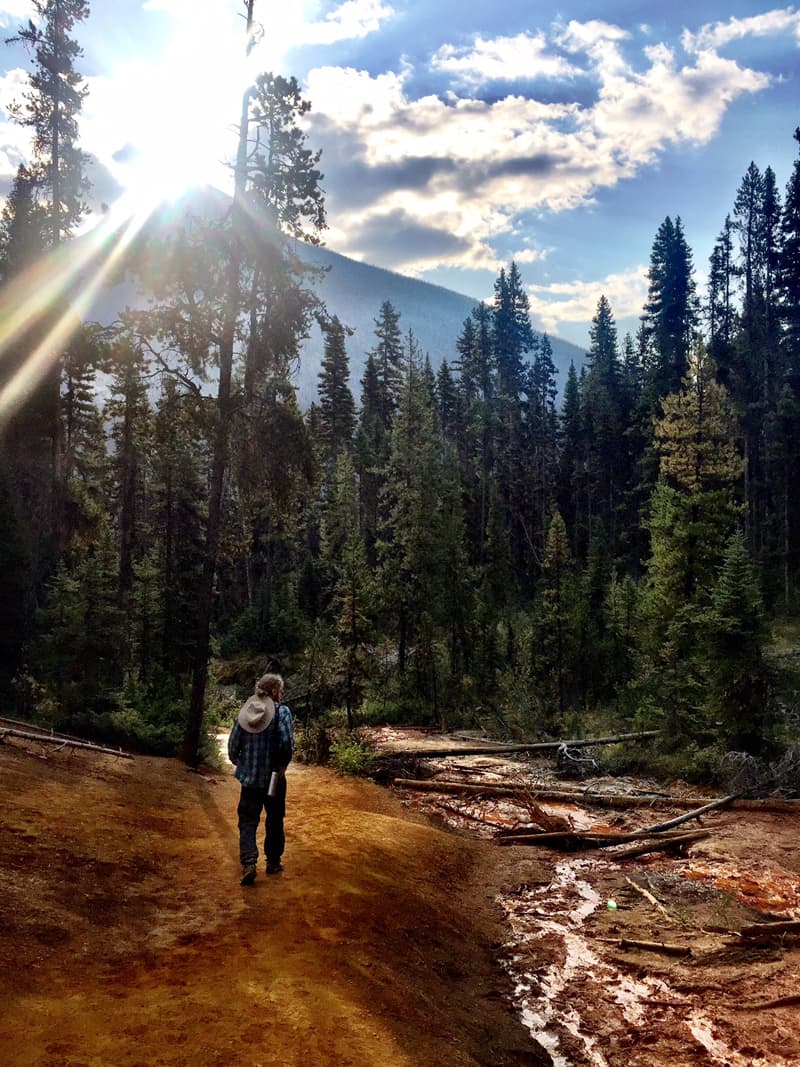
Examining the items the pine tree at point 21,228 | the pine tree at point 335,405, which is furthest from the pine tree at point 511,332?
the pine tree at point 21,228

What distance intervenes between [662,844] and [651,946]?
4.14 m

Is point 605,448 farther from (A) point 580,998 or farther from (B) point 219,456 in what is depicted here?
(A) point 580,998

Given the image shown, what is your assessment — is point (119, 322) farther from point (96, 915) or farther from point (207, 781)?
point (96, 915)

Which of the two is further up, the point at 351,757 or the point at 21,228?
the point at 21,228

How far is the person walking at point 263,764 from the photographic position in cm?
782

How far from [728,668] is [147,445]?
16573 mm

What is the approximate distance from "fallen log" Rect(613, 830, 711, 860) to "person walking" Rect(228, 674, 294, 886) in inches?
244

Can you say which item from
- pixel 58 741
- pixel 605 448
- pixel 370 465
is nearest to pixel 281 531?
pixel 370 465

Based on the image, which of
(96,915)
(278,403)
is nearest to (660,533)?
(278,403)

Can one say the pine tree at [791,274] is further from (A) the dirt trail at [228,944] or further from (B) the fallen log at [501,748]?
(A) the dirt trail at [228,944]

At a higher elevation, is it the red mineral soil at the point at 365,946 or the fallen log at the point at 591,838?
the red mineral soil at the point at 365,946

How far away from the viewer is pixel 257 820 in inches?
308

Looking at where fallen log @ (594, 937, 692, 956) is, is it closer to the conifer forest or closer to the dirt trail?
the dirt trail

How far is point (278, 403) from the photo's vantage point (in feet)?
54.9
